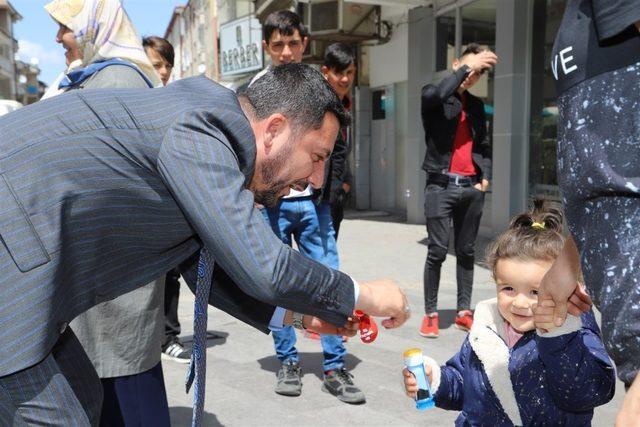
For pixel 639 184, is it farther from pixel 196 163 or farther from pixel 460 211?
pixel 460 211

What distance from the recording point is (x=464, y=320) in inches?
186

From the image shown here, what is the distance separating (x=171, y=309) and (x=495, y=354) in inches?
103

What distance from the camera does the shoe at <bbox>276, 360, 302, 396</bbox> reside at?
3.60 m

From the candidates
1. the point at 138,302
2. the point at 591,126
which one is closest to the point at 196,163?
the point at 591,126

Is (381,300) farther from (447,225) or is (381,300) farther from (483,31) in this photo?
(483,31)

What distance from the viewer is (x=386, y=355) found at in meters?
4.25

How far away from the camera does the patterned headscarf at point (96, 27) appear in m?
2.57

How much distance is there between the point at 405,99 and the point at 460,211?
305 inches

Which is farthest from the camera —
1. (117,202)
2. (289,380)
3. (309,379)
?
(309,379)

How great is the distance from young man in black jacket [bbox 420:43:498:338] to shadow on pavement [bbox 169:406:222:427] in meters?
1.82

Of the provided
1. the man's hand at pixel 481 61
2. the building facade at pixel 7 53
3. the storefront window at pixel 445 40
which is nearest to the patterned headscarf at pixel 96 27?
the man's hand at pixel 481 61

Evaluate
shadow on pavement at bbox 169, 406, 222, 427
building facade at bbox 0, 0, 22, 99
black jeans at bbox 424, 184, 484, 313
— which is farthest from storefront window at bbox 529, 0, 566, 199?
building facade at bbox 0, 0, 22, 99

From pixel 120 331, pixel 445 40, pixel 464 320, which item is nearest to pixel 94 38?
pixel 120 331

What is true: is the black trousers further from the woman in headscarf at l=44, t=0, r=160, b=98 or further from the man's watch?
the man's watch
